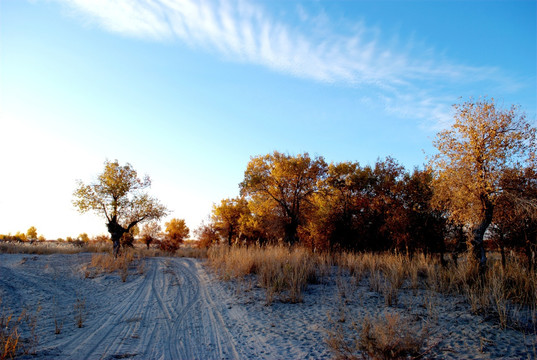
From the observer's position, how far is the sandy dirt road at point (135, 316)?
208 inches

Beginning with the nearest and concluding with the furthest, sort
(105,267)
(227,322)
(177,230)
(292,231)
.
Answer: (227,322)
(105,267)
(292,231)
(177,230)

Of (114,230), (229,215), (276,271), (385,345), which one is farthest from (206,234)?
(385,345)

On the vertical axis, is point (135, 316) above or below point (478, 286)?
below

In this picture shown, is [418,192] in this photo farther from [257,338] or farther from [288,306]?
[257,338]

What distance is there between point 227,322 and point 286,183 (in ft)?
55.8

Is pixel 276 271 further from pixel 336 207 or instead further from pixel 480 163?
pixel 336 207

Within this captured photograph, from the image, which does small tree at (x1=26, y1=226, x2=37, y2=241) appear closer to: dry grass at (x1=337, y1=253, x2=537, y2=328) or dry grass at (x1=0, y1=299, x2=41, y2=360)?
dry grass at (x1=0, y1=299, x2=41, y2=360)

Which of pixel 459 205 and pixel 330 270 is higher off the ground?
pixel 459 205

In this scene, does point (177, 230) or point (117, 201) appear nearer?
point (117, 201)

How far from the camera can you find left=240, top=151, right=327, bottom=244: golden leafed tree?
2322 cm

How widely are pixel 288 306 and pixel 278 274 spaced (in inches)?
78.5

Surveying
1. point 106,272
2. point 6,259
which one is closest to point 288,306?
point 106,272

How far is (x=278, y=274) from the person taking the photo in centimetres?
988

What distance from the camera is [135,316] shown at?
24.6 feet
